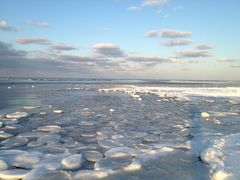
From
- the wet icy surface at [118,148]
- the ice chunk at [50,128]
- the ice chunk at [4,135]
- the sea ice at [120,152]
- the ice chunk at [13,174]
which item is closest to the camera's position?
the ice chunk at [13,174]

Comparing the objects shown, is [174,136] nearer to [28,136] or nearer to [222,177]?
[222,177]

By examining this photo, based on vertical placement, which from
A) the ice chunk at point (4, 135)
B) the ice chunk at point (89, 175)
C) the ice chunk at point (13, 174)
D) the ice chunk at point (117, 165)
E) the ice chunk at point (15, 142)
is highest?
the ice chunk at point (4, 135)

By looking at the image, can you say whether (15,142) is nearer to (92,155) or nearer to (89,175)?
(92,155)

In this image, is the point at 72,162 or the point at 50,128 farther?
the point at 50,128

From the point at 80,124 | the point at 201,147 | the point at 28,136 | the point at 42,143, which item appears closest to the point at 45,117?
the point at 80,124

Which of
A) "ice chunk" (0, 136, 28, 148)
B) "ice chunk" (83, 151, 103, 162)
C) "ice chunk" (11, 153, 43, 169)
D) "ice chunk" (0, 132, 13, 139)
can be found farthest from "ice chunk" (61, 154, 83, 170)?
"ice chunk" (0, 132, 13, 139)

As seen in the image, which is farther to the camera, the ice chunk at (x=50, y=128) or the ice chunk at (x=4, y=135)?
the ice chunk at (x=50, y=128)

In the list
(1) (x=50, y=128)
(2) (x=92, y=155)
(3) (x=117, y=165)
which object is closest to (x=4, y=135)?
(1) (x=50, y=128)

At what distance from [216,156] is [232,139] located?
1.61 meters

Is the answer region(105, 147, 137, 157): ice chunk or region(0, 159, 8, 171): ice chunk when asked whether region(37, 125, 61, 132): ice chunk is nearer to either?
region(105, 147, 137, 157): ice chunk

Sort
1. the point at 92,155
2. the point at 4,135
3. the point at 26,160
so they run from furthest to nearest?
the point at 4,135, the point at 92,155, the point at 26,160

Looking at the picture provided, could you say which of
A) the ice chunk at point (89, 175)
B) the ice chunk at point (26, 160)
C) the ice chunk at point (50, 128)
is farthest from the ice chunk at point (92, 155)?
the ice chunk at point (50, 128)

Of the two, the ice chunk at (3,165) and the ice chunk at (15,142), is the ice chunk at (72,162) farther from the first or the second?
the ice chunk at (15,142)

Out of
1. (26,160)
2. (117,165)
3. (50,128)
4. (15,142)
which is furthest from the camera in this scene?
(50,128)
